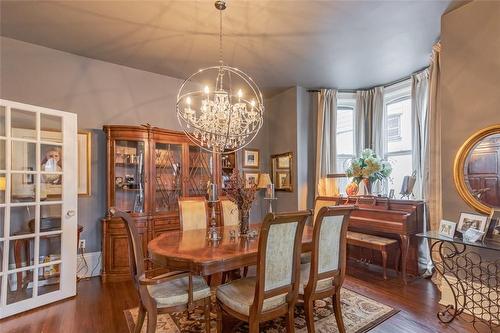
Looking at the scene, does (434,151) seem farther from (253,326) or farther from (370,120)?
(253,326)

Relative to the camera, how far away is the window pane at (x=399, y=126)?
4.22 meters

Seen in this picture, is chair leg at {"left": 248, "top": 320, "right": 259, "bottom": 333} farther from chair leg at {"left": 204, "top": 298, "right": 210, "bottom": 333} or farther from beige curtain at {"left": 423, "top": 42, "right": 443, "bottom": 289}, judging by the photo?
beige curtain at {"left": 423, "top": 42, "right": 443, "bottom": 289}

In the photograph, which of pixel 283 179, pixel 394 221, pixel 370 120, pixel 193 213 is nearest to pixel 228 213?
pixel 193 213

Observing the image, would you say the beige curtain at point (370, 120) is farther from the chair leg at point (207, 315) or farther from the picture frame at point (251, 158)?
the chair leg at point (207, 315)

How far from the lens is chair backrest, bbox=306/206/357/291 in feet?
→ 6.65

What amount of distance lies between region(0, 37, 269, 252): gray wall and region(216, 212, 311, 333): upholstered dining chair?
2.57 meters

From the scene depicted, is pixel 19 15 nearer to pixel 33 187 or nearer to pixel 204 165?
pixel 33 187

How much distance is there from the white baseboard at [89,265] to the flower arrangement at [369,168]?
12.5ft

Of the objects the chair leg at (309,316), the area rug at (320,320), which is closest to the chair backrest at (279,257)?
the chair leg at (309,316)

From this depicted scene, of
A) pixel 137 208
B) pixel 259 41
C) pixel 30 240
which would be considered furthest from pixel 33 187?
pixel 259 41

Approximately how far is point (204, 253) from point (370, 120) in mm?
3935

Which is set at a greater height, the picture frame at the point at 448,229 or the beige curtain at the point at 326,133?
the beige curtain at the point at 326,133

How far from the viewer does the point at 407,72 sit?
13.2 ft

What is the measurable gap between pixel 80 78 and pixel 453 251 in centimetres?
489
